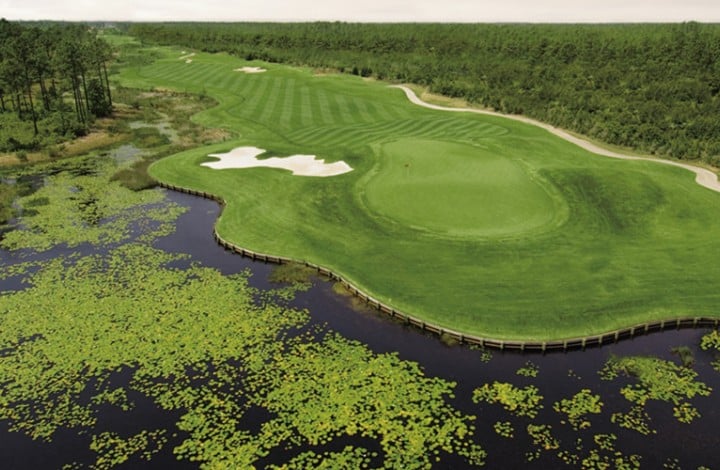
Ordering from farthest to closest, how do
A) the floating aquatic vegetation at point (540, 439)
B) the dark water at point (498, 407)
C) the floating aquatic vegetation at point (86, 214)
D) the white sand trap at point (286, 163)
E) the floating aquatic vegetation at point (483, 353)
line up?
1. the white sand trap at point (286, 163)
2. the floating aquatic vegetation at point (86, 214)
3. the floating aquatic vegetation at point (483, 353)
4. the floating aquatic vegetation at point (540, 439)
5. the dark water at point (498, 407)

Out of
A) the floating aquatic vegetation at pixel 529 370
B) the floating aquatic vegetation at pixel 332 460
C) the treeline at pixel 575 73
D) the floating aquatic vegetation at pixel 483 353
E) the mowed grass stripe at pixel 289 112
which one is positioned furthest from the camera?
the mowed grass stripe at pixel 289 112

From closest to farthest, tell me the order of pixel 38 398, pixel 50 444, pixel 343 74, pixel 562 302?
pixel 50 444, pixel 38 398, pixel 562 302, pixel 343 74

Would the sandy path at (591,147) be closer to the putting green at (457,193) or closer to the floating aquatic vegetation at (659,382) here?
the putting green at (457,193)

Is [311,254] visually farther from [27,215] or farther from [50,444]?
[27,215]

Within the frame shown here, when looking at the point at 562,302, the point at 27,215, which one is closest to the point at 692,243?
the point at 562,302

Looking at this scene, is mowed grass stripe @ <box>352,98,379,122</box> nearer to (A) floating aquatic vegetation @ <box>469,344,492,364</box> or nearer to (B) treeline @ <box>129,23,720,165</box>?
(B) treeline @ <box>129,23,720,165</box>

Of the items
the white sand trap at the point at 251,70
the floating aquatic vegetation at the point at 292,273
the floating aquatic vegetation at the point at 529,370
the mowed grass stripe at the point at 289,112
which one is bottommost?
the floating aquatic vegetation at the point at 529,370

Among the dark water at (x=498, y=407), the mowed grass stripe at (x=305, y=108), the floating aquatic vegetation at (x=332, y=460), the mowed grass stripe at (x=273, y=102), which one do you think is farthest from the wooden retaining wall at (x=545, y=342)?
the mowed grass stripe at (x=273, y=102)

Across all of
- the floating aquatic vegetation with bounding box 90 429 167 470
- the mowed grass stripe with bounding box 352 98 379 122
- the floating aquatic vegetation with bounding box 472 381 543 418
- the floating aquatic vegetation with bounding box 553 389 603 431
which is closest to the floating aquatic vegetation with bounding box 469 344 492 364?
the floating aquatic vegetation with bounding box 472 381 543 418
